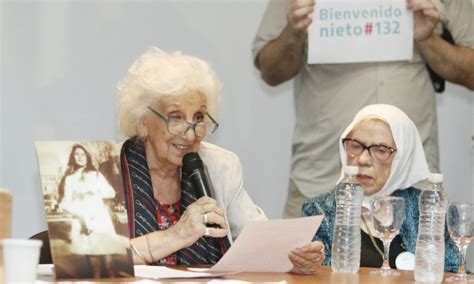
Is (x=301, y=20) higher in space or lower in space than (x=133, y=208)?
higher

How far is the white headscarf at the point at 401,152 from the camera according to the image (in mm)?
4273

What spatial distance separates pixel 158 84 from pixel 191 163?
39 centimetres

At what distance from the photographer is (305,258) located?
3256mm

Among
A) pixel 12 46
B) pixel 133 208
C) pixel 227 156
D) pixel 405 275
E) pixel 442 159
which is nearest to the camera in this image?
pixel 405 275

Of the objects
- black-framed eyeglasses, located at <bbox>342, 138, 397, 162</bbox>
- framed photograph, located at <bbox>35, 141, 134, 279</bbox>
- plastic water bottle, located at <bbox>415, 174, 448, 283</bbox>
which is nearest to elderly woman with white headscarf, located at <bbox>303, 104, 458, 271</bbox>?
black-framed eyeglasses, located at <bbox>342, 138, 397, 162</bbox>

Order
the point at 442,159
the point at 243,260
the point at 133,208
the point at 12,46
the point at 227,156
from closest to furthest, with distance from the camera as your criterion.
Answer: the point at 243,260, the point at 133,208, the point at 227,156, the point at 12,46, the point at 442,159

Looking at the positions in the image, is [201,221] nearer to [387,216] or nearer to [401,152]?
[387,216]

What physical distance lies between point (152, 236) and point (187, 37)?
228 cm

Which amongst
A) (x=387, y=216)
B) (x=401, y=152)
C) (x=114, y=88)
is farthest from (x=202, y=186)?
(x=114, y=88)

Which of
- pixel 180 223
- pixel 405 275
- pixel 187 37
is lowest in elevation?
pixel 405 275

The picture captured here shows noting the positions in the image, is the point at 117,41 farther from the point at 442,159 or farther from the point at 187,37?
the point at 442,159

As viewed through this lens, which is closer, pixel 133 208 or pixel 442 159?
pixel 133 208

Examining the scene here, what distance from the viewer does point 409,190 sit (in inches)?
171

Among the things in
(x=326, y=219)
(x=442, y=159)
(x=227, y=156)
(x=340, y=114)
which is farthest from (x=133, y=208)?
(x=442, y=159)
